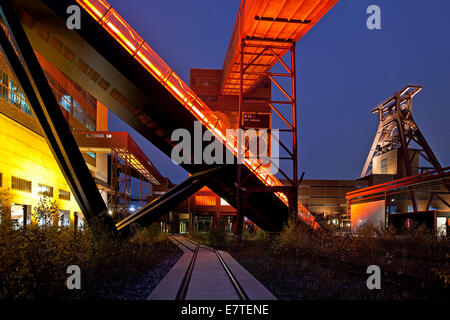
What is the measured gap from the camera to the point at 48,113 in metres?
11.9

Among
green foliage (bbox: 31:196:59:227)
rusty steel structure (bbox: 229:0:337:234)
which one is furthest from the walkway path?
rusty steel structure (bbox: 229:0:337:234)

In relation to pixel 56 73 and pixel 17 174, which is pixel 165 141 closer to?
pixel 17 174

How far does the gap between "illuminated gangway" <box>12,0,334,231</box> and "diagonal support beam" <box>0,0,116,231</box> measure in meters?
1.65

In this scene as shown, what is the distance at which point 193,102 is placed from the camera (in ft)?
53.9

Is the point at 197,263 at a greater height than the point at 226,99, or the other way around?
the point at 226,99

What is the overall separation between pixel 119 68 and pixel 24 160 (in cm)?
1708

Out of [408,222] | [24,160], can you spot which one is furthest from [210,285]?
[24,160]

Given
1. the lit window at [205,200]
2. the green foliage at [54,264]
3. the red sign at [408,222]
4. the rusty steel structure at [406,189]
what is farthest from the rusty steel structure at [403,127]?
the green foliage at [54,264]

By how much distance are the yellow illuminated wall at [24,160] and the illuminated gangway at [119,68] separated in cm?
1061

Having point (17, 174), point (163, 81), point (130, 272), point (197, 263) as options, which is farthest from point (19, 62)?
point (17, 174)

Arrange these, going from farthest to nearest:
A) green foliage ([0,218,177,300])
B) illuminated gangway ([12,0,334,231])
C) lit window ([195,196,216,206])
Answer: lit window ([195,196,216,206]), illuminated gangway ([12,0,334,231]), green foliage ([0,218,177,300])

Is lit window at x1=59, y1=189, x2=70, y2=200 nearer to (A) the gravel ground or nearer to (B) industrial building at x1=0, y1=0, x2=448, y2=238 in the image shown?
(B) industrial building at x1=0, y1=0, x2=448, y2=238

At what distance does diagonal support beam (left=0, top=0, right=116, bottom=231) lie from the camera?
443 inches
